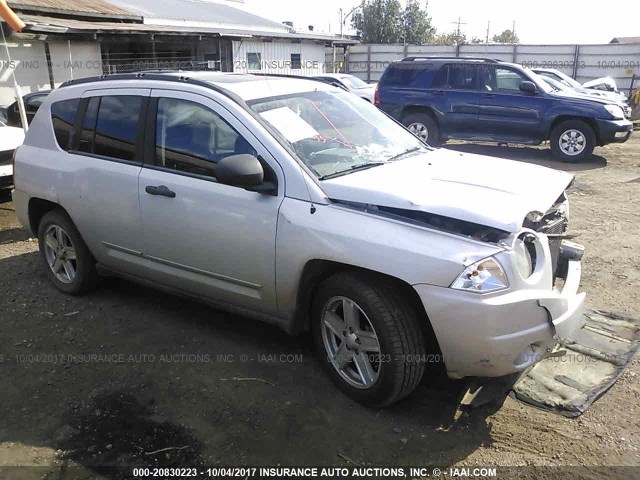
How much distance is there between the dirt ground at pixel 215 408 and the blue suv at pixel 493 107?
7.14 meters

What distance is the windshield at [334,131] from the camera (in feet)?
11.6

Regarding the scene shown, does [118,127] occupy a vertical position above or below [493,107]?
above

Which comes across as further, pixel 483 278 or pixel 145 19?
pixel 145 19

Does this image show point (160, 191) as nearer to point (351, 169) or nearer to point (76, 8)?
point (351, 169)

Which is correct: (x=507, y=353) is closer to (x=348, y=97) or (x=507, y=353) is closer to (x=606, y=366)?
(x=606, y=366)

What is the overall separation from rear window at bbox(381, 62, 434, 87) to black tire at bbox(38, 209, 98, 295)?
9192 millimetres

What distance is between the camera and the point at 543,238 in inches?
119

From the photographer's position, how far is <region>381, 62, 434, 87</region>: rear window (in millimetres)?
12219

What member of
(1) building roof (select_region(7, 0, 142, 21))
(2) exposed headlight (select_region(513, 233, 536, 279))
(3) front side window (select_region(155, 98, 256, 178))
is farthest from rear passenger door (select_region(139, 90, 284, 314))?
(1) building roof (select_region(7, 0, 142, 21))

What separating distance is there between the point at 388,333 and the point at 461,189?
0.92m

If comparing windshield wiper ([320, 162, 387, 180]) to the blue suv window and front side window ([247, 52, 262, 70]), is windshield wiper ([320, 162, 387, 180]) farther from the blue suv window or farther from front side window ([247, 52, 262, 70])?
front side window ([247, 52, 262, 70])

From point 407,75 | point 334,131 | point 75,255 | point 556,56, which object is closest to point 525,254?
point 334,131

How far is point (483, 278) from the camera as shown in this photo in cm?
275

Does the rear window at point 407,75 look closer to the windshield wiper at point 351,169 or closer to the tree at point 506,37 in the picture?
the windshield wiper at point 351,169
